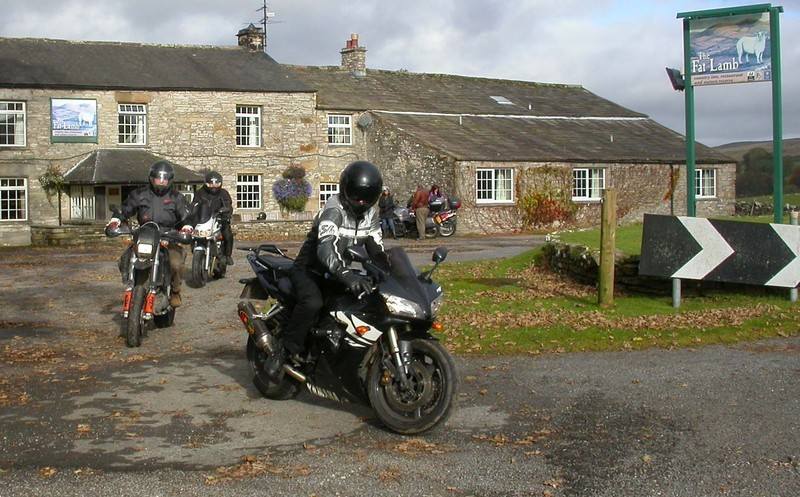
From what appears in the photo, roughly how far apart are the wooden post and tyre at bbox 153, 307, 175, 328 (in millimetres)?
5381

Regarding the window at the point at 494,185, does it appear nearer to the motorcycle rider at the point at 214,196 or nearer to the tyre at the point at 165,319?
the motorcycle rider at the point at 214,196

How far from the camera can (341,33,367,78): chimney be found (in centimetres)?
4609

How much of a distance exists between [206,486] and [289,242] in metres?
25.3

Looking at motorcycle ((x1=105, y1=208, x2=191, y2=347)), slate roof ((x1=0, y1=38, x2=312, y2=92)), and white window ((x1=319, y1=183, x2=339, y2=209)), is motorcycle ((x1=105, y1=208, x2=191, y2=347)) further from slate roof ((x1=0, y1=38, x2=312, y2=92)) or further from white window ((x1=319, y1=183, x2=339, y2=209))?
white window ((x1=319, y1=183, x2=339, y2=209))

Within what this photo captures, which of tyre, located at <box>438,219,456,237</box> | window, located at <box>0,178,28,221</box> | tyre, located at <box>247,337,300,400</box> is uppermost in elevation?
window, located at <box>0,178,28,221</box>

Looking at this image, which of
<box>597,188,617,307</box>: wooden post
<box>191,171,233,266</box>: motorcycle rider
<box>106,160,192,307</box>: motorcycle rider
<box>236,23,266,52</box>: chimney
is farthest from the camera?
<box>236,23,266,52</box>: chimney

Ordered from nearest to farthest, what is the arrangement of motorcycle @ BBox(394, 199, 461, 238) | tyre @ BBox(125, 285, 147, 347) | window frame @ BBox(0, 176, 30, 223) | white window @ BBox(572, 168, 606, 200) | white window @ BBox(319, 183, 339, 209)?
1. tyre @ BBox(125, 285, 147, 347)
2. motorcycle @ BBox(394, 199, 461, 238)
3. window frame @ BBox(0, 176, 30, 223)
4. white window @ BBox(572, 168, 606, 200)
5. white window @ BBox(319, 183, 339, 209)

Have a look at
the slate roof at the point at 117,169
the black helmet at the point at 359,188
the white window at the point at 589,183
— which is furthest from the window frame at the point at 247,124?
the black helmet at the point at 359,188

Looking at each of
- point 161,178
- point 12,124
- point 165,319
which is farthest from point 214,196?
point 12,124

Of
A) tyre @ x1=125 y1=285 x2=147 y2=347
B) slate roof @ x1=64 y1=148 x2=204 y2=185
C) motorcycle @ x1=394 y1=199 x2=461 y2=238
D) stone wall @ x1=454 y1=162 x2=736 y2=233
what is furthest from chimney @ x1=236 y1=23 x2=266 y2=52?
tyre @ x1=125 y1=285 x2=147 y2=347

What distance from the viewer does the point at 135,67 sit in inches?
1545

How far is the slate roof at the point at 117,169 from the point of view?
3584cm

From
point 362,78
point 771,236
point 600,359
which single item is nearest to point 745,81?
point 771,236

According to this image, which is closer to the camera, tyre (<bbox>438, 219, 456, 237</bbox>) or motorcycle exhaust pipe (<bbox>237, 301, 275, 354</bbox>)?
motorcycle exhaust pipe (<bbox>237, 301, 275, 354</bbox>)
